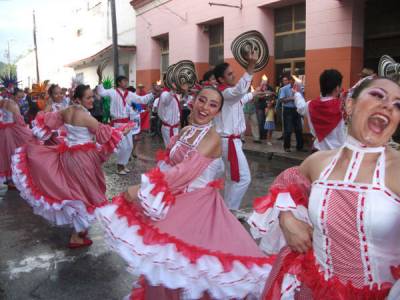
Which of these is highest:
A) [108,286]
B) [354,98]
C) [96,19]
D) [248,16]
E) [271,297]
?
[96,19]

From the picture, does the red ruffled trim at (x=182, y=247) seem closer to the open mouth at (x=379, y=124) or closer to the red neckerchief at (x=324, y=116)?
the open mouth at (x=379, y=124)

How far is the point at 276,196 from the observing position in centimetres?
198


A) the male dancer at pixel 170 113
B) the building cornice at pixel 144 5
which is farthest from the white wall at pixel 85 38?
the male dancer at pixel 170 113

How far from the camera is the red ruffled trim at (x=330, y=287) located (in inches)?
67.9

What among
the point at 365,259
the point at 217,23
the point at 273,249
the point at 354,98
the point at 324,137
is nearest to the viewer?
the point at 365,259

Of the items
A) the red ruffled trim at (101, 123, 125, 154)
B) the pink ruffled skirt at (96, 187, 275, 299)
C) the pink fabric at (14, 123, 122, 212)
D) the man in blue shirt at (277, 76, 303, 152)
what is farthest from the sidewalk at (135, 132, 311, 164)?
the pink ruffled skirt at (96, 187, 275, 299)

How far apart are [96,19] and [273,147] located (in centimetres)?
2045

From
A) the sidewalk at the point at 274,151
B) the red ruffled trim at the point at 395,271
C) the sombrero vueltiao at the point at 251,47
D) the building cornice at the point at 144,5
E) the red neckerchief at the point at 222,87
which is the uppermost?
the building cornice at the point at 144,5

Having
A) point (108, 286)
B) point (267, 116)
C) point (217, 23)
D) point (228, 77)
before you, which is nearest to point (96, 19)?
point (217, 23)

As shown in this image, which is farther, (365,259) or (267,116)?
(267,116)

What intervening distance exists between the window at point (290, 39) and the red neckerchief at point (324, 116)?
268 inches

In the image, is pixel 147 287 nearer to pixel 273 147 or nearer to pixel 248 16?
pixel 273 147

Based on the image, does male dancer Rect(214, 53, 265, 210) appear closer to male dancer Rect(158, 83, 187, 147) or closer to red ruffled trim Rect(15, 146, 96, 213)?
red ruffled trim Rect(15, 146, 96, 213)

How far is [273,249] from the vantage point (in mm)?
2229
